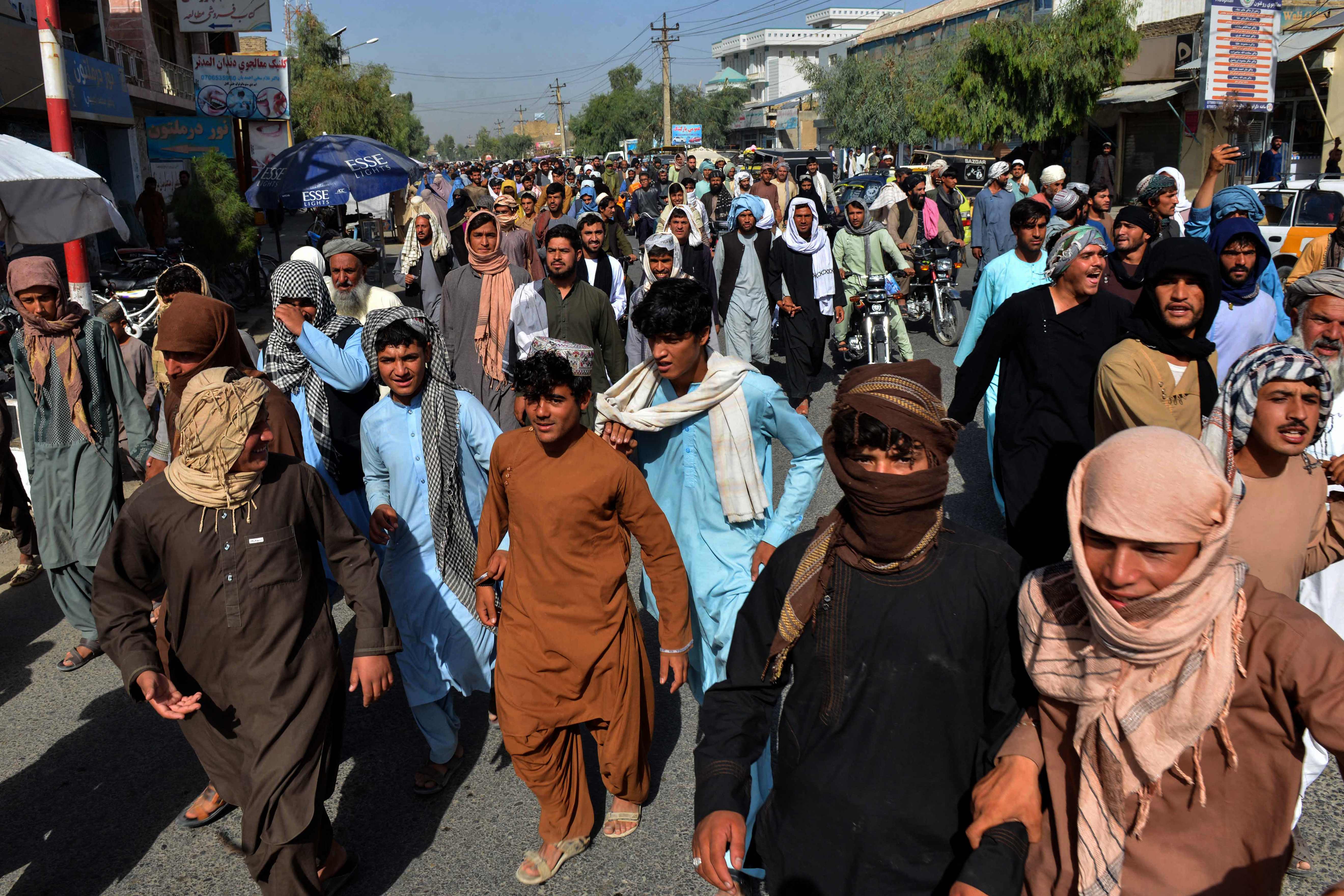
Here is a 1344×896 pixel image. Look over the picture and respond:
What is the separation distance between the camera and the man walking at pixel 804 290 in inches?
367

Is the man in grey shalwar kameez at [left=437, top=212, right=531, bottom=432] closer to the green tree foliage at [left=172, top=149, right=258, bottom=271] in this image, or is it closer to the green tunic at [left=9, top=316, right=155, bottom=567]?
the green tunic at [left=9, top=316, right=155, bottom=567]

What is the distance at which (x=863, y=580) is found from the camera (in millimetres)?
2113

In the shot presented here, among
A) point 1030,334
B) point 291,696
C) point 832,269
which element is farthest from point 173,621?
point 832,269

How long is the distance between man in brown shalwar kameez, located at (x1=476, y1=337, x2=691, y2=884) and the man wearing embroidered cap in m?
1.43

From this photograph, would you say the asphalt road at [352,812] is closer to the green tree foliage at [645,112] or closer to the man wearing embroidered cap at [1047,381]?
the man wearing embroidered cap at [1047,381]

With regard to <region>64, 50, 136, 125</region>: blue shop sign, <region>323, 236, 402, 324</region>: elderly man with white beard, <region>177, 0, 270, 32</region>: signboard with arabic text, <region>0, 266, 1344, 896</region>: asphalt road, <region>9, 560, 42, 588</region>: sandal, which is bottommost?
<region>0, 266, 1344, 896</region>: asphalt road

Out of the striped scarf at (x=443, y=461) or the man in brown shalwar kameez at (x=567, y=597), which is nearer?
the man in brown shalwar kameez at (x=567, y=597)

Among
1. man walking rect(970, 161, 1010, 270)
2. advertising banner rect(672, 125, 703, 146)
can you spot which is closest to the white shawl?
man walking rect(970, 161, 1010, 270)

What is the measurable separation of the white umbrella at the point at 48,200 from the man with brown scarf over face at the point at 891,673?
7121 millimetres

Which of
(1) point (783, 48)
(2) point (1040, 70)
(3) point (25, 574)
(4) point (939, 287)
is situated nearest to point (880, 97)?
(2) point (1040, 70)

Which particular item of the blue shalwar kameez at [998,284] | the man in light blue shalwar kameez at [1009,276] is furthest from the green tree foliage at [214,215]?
the blue shalwar kameez at [998,284]

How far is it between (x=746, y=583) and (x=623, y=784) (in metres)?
0.79

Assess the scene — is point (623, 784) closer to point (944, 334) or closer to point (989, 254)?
point (944, 334)

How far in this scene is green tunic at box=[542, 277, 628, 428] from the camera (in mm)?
6188
